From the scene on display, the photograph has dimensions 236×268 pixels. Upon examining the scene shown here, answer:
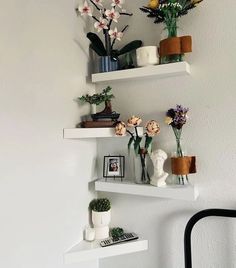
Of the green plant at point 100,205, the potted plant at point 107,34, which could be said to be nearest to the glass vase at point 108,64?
the potted plant at point 107,34

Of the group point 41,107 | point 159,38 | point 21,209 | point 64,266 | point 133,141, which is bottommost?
point 64,266

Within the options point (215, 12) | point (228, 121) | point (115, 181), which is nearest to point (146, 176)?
point (115, 181)

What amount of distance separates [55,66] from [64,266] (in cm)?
87

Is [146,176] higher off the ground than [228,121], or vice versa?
[228,121]

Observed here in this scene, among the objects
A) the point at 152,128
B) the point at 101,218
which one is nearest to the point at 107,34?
the point at 152,128

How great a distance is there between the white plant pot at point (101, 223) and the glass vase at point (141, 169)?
0.82ft

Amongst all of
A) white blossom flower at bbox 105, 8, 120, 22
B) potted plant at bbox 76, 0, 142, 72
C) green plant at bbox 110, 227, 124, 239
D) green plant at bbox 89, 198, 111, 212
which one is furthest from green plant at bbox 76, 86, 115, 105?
green plant at bbox 110, 227, 124, 239

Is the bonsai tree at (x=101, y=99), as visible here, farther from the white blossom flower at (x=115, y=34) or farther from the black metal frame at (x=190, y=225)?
the black metal frame at (x=190, y=225)

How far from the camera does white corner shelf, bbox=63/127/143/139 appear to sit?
1185 mm

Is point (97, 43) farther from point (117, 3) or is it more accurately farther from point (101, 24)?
point (117, 3)

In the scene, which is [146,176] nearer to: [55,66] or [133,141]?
[133,141]

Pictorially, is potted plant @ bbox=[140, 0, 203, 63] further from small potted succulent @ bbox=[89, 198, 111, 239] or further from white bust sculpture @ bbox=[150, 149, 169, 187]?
small potted succulent @ bbox=[89, 198, 111, 239]

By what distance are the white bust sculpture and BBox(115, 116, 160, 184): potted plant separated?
58 millimetres

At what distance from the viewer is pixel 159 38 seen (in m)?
1.24
